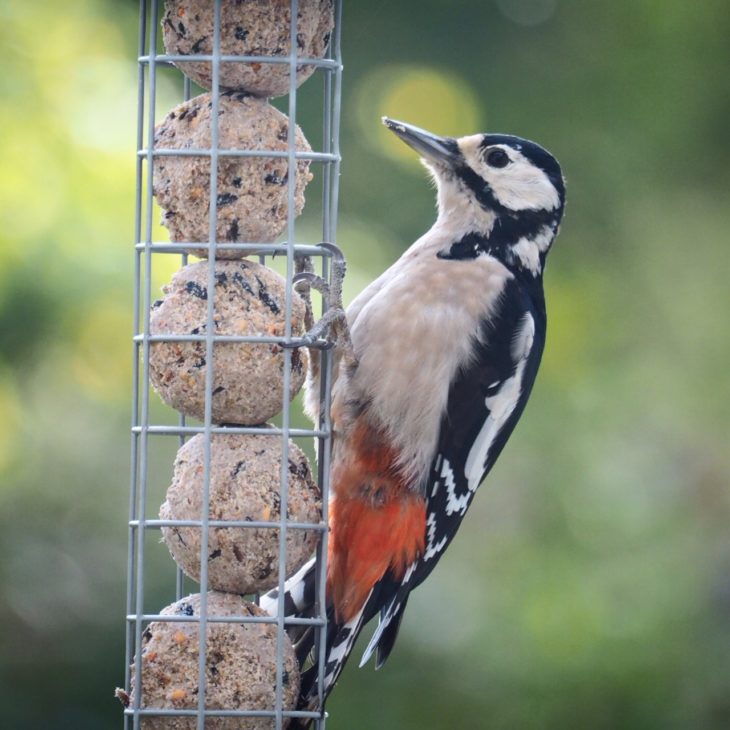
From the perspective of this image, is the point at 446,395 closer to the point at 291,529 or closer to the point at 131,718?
the point at 291,529

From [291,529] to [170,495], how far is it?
0.90ft

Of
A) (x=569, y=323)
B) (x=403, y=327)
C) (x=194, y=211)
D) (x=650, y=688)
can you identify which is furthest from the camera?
(x=569, y=323)

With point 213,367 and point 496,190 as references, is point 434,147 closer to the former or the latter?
point 496,190

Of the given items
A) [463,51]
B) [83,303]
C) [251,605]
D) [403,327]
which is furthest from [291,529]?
[463,51]

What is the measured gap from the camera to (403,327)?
14.5 ft

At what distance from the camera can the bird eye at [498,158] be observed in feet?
15.4

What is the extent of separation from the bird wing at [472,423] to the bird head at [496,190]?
16cm

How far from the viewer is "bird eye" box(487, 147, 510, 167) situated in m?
4.70

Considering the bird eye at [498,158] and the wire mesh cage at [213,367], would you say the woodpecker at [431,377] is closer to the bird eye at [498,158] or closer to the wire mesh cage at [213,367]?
the bird eye at [498,158]

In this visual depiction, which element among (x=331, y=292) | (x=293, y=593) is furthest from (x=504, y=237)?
(x=293, y=593)

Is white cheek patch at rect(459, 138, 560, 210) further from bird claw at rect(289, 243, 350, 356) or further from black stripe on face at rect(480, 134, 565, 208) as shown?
bird claw at rect(289, 243, 350, 356)

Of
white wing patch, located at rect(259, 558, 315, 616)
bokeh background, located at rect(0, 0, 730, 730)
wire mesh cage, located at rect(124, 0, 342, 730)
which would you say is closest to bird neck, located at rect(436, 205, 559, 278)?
bokeh background, located at rect(0, 0, 730, 730)

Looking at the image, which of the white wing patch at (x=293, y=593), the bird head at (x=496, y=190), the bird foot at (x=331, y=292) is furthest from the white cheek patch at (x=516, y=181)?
the white wing patch at (x=293, y=593)

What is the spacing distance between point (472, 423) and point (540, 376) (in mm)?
1742
